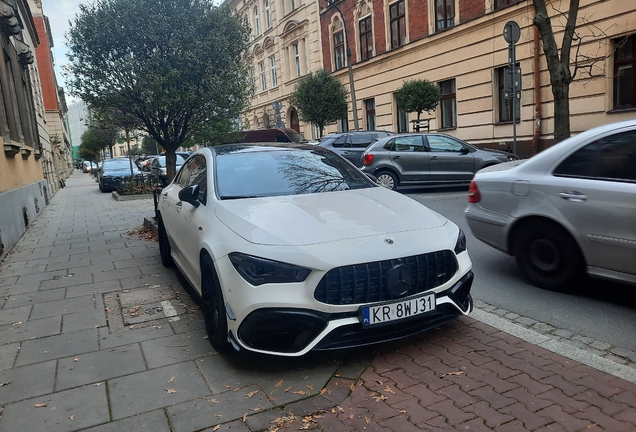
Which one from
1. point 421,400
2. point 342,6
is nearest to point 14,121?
point 421,400

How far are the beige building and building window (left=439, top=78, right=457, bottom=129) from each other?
12060 millimetres

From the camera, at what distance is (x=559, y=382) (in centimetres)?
315

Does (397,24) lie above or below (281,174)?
above

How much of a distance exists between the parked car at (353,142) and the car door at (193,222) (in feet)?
34.9

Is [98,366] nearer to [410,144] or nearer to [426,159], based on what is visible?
[426,159]

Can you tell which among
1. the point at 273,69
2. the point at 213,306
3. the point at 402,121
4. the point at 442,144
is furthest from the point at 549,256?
the point at 273,69

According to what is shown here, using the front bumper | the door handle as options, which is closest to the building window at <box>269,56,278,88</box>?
the door handle

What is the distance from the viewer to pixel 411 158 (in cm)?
1370

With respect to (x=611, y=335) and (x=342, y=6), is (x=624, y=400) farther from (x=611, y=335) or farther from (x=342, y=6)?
(x=342, y=6)

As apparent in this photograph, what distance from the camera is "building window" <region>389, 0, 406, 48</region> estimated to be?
960 inches

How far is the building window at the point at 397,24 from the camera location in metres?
24.4

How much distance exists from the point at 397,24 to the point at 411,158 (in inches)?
540

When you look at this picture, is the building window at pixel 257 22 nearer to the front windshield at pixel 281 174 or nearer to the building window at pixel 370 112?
the building window at pixel 370 112

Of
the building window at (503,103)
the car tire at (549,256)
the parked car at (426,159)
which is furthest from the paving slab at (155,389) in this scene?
the building window at (503,103)
